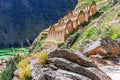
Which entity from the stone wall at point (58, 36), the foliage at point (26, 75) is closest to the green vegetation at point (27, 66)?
the foliage at point (26, 75)

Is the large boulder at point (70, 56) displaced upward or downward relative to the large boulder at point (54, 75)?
upward

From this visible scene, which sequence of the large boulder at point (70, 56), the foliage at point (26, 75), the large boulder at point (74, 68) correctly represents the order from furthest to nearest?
the large boulder at point (70, 56)
the large boulder at point (74, 68)
the foliage at point (26, 75)

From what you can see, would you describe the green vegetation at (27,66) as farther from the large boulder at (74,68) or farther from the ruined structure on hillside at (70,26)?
the ruined structure on hillside at (70,26)

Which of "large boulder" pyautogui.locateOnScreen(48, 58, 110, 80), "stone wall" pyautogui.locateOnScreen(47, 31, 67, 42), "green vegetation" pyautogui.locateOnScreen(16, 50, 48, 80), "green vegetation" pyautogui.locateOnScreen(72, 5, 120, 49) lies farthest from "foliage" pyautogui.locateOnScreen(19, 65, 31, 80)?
"stone wall" pyautogui.locateOnScreen(47, 31, 67, 42)

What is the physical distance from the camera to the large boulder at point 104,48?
90.4 feet

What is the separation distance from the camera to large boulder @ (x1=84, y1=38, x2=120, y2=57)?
27548 mm

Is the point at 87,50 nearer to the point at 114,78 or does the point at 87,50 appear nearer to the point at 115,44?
the point at 115,44

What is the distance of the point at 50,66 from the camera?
16297 millimetres

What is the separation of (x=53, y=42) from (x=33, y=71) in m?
65.9

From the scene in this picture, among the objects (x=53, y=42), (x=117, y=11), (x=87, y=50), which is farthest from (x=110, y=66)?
(x=53, y=42)

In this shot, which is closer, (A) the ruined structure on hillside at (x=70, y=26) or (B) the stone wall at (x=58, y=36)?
(B) the stone wall at (x=58, y=36)

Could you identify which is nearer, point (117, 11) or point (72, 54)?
point (72, 54)

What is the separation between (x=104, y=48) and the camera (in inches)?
1115

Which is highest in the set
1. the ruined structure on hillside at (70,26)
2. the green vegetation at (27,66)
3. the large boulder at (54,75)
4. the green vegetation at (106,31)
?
the ruined structure on hillside at (70,26)
